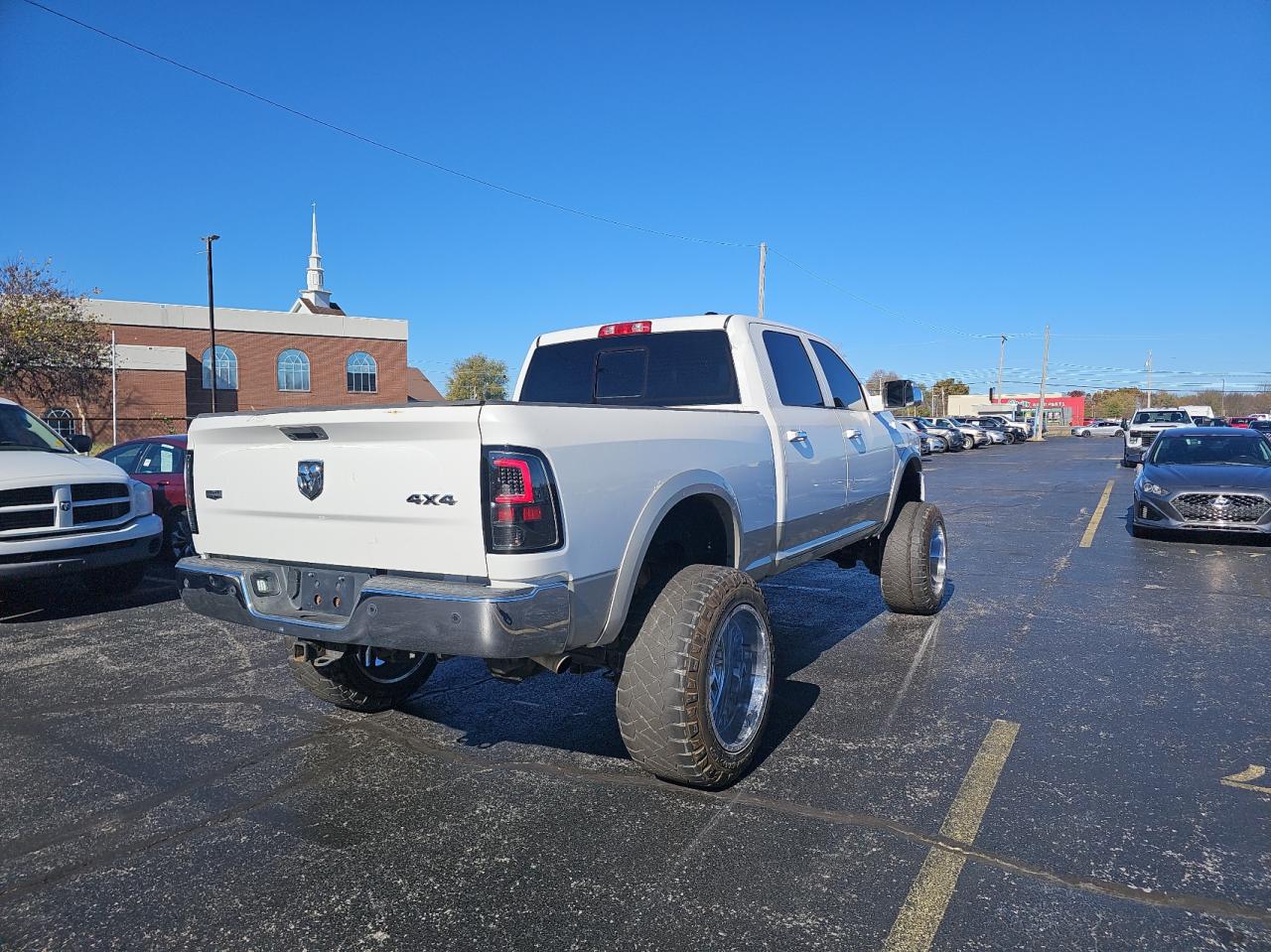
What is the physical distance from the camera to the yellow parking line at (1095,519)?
10453 mm

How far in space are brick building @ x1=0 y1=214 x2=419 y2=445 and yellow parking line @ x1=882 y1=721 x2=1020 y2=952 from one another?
41.3m

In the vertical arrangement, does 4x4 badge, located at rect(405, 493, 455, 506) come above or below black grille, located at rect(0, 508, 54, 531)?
above

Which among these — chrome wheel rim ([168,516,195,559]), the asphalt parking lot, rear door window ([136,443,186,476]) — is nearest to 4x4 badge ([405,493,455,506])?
the asphalt parking lot

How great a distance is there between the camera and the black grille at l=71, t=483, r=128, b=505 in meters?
6.79

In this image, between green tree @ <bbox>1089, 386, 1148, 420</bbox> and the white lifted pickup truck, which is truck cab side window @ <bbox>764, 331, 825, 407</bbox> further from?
green tree @ <bbox>1089, 386, 1148, 420</bbox>

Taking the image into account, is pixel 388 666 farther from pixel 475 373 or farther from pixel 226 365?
pixel 475 373

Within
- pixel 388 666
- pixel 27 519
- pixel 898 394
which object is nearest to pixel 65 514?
pixel 27 519

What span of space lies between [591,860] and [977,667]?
10.6 ft

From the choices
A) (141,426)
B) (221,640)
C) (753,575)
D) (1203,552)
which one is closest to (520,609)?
(753,575)

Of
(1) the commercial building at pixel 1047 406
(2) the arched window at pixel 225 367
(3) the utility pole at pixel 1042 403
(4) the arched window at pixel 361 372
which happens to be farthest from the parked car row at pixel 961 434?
(1) the commercial building at pixel 1047 406

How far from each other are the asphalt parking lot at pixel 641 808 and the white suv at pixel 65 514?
3.07ft

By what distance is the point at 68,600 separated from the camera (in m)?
7.59

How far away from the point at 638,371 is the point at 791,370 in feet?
3.13

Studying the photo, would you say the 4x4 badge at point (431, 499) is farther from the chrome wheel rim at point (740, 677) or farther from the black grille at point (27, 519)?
the black grille at point (27, 519)
